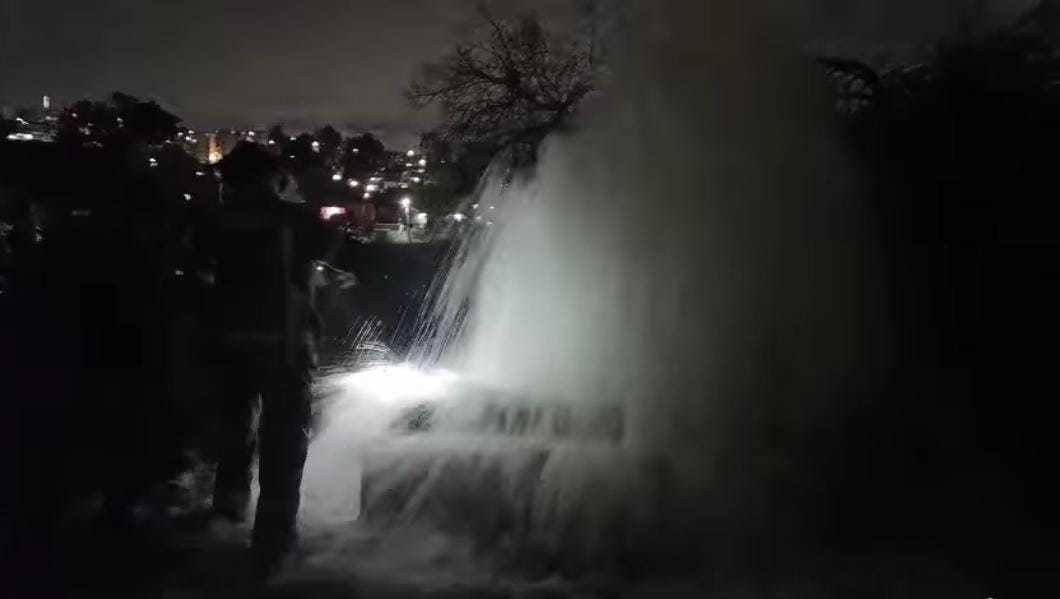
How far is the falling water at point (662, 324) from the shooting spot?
5.59 meters

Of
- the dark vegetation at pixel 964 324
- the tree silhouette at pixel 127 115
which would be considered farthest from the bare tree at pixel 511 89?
the tree silhouette at pixel 127 115

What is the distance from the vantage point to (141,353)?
588cm

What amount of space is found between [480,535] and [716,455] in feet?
5.09

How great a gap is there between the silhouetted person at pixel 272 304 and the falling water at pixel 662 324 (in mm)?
663

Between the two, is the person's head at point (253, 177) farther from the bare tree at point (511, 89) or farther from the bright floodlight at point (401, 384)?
the bare tree at point (511, 89)

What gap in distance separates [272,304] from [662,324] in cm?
280

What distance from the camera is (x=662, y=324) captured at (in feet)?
21.7

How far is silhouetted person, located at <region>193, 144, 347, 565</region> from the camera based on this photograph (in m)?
5.05

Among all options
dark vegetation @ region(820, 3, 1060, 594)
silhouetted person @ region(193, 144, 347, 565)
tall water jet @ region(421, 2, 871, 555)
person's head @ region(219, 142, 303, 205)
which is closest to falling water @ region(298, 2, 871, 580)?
tall water jet @ region(421, 2, 871, 555)

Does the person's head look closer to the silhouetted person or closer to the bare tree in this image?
the silhouetted person

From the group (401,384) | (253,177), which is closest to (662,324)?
(401,384)

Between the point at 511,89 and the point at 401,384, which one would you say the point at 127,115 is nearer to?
the point at 511,89

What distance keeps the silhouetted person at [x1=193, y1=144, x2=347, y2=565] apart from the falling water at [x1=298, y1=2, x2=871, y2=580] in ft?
2.18

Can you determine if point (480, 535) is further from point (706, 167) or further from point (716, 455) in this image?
point (706, 167)
